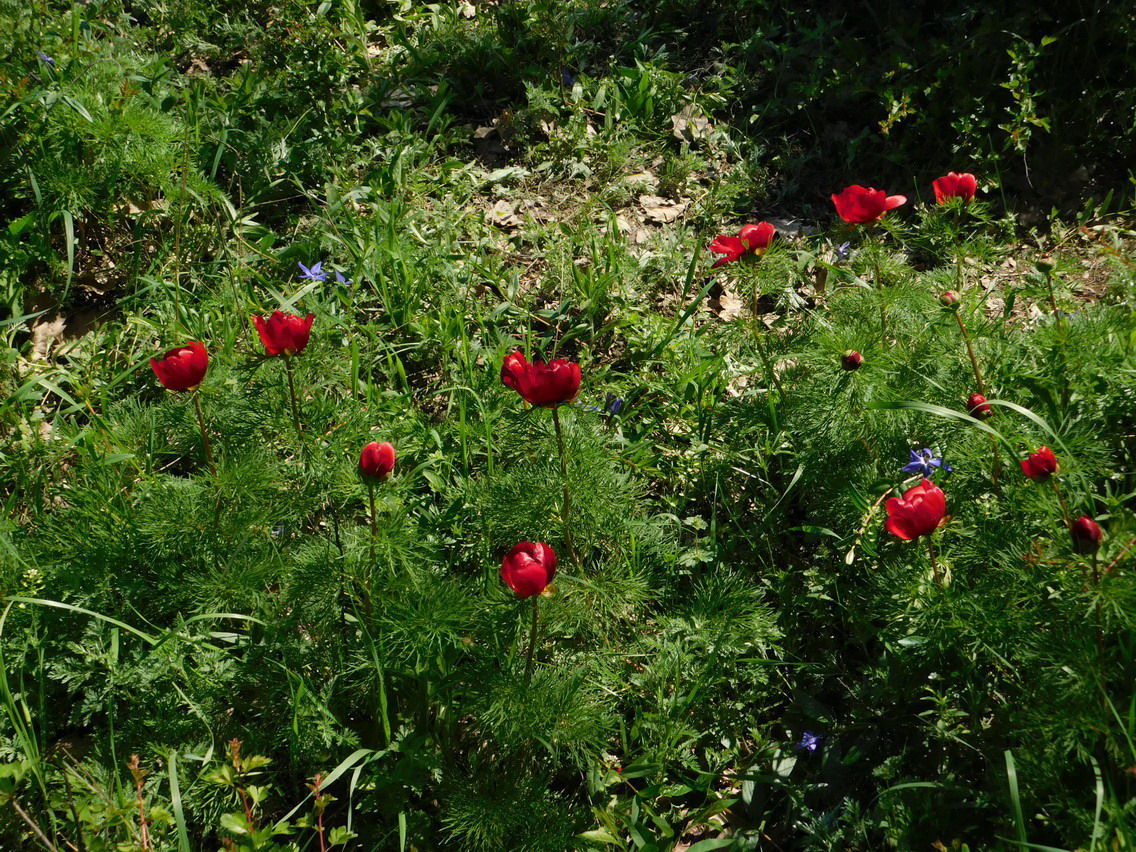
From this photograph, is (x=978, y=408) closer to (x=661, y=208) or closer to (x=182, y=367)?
(x=182, y=367)

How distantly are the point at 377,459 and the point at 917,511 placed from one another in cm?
111

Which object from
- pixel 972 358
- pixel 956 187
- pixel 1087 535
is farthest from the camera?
pixel 956 187

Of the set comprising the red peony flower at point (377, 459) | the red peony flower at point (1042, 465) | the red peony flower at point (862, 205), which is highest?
the red peony flower at point (862, 205)

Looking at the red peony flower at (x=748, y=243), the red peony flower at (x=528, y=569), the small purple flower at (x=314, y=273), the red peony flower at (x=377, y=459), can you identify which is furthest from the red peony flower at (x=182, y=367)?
the red peony flower at (x=748, y=243)

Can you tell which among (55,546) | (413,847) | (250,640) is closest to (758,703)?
(413,847)

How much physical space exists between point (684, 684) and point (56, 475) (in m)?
2.00

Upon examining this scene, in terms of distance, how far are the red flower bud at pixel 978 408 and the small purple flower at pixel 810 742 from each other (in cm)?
85

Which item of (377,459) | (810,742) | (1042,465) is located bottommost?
(810,742)

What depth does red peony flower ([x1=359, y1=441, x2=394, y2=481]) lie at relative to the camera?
177 centimetres

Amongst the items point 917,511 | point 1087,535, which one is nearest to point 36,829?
point 917,511

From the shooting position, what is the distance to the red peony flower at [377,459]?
1.77 m

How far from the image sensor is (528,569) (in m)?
1.65

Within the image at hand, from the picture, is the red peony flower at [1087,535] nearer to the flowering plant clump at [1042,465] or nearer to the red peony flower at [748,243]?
the flowering plant clump at [1042,465]

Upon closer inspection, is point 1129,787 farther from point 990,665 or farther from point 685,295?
point 685,295
